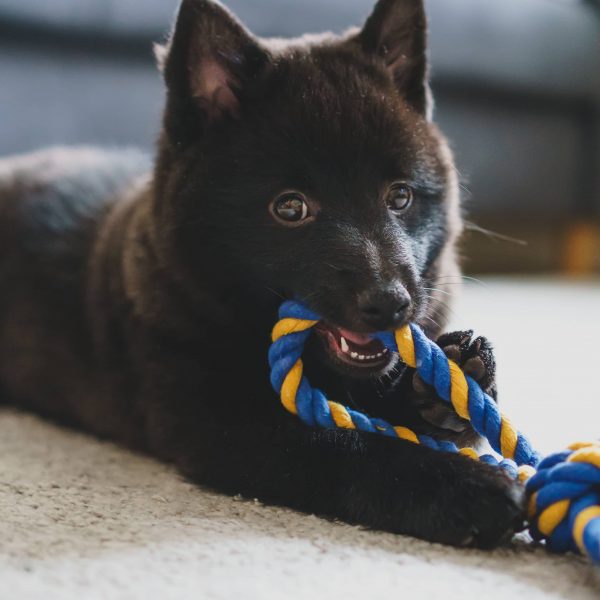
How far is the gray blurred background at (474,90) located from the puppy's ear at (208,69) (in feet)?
3.32

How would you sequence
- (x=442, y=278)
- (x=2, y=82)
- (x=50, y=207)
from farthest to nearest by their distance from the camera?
(x=2, y=82) < (x=50, y=207) < (x=442, y=278)

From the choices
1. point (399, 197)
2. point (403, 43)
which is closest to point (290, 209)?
point (399, 197)

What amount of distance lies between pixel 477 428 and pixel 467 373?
0.08 meters

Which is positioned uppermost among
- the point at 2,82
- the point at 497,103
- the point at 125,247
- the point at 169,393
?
the point at 497,103

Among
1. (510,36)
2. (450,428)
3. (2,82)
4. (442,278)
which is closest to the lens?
(450,428)

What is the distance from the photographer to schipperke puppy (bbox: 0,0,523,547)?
1.19 m

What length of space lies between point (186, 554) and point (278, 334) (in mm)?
406

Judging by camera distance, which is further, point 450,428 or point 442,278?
point 442,278

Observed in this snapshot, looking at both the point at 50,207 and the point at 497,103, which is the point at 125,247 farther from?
the point at 497,103

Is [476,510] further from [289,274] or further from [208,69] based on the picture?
[208,69]

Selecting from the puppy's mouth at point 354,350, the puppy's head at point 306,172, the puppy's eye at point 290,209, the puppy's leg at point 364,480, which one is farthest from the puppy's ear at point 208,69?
the puppy's leg at point 364,480

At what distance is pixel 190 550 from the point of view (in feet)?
3.39

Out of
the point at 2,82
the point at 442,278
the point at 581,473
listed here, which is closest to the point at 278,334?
the point at 442,278

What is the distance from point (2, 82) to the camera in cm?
272
